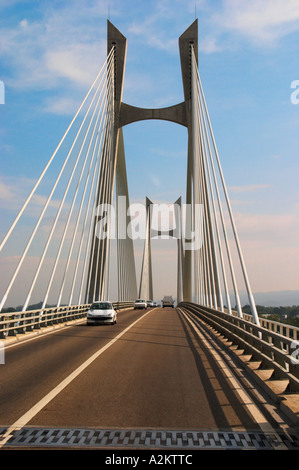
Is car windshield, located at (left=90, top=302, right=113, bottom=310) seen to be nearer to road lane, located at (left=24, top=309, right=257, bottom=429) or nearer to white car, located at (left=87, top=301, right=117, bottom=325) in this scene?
white car, located at (left=87, top=301, right=117, bottom=325)

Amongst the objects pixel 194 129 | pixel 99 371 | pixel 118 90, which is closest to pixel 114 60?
pixel 118 90

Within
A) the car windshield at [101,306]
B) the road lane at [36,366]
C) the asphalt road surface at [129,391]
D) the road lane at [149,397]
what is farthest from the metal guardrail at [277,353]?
the car windshield at [101,306]

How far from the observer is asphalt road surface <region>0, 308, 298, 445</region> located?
5.76 m

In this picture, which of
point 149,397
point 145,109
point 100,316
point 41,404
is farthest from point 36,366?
point 145,109

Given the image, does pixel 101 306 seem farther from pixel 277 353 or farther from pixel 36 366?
pixel 277 353

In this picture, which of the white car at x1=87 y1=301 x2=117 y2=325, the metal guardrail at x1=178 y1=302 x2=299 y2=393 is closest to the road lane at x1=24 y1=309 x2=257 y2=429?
the metal guardrail at x1=178 y1=302 x2=299 y2=393

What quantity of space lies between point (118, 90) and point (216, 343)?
33.8 m

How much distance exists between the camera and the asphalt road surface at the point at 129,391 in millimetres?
5758

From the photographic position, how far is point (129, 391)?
743 centimetres

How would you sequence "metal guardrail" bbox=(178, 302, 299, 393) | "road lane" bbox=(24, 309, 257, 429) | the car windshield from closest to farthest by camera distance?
"road lane" bbox=(24, 309, 257, 429)
"metal guardrail" bbox=(178, 302, 299, 393)
the car windshield

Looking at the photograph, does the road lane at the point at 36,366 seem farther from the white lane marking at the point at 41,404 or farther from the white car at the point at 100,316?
the white car at the point at 100,316

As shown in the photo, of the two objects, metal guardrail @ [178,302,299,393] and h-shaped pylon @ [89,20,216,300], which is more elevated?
h-shaped pylon @ [89,20,216,300]

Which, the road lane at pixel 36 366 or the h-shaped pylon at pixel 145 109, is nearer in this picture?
the road lane at pixel 36 366

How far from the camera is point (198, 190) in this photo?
34656mm
